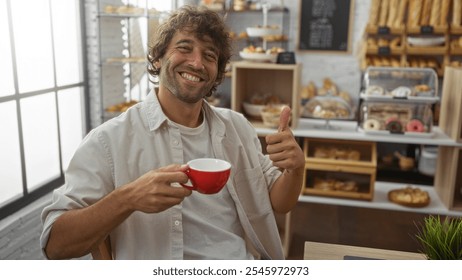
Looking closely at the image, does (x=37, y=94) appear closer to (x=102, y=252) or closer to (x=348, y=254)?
(x=102, y=252)

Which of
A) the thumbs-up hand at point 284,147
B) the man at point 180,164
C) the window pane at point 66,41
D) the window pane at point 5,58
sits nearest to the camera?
the man at point 180,164

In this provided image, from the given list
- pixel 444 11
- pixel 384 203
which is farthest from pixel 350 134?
pixel 444 11

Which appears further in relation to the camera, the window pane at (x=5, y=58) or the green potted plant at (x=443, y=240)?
the window pane at (x=5, y=58)

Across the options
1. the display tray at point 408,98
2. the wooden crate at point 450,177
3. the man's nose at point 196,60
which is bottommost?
the wooden crate at point 450,177

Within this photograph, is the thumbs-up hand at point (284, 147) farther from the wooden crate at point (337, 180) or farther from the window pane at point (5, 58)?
the window pane at point (5, 58)

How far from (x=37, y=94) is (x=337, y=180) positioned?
65.5 inches

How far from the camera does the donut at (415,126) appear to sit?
7.02 ft

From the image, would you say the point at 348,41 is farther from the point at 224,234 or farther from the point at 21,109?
the point at 224,234

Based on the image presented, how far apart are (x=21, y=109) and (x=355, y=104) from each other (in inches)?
113

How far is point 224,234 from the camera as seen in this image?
3.86 ft

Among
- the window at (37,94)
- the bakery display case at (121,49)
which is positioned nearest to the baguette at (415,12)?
the bakery display case at (121,49)

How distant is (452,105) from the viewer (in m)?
2.10

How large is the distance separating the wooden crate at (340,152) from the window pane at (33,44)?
1466 millimetres

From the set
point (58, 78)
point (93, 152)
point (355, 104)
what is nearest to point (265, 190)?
point (93, 152)
